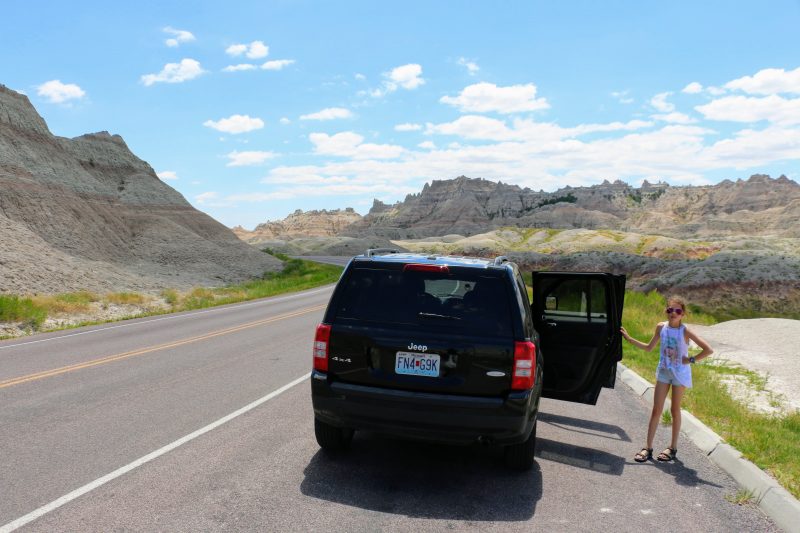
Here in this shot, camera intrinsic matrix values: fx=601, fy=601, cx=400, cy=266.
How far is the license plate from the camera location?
5008 millimetres

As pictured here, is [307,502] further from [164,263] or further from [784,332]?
[164,263]

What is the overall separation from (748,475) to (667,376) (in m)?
1.14

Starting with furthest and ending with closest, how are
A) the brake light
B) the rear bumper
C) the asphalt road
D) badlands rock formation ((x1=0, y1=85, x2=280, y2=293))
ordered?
badlands rock formation ((x1=0, y1=85, x2=280, y2=293))
the brake light
the rear bumper
the asphalt road

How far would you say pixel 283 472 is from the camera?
17.2ft

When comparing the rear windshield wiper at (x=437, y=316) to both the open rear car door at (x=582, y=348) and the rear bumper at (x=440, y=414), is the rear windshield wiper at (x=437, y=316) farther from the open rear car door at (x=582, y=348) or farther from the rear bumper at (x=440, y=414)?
the open rear car door at (x=582, y=348)

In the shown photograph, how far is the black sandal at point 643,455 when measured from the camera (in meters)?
6.06

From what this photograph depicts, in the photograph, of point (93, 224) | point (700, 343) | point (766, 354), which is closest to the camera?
point (700, 343)

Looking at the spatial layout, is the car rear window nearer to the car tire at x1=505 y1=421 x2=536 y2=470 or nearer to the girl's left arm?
the car tire at x1=505 y1=421 x2=536 y2=470

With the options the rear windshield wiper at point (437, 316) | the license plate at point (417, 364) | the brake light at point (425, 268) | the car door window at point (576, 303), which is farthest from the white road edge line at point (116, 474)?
the car door window at point (576, 303)

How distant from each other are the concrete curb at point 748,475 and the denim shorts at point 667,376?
85cm

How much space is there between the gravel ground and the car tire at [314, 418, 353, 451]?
6.62 m

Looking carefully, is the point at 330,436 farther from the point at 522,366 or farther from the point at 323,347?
the point at 522,366

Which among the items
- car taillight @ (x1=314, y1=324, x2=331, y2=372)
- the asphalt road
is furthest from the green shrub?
car taillight @ (x1=314, y1=324, x2=331, y2=372)

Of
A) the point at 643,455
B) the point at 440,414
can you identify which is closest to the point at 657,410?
the point at 643,455
